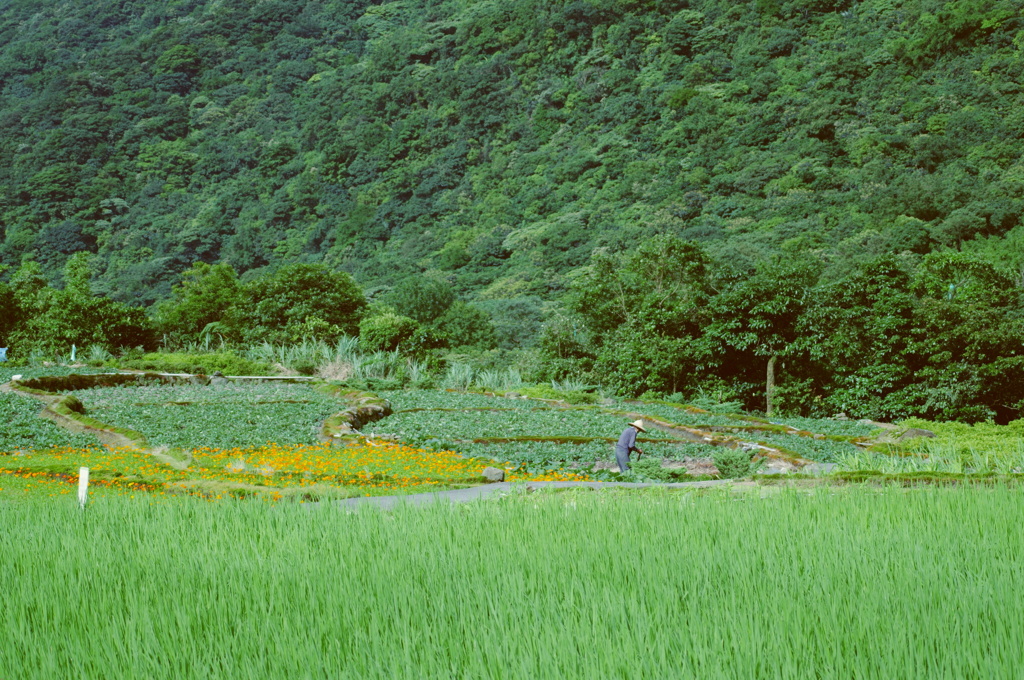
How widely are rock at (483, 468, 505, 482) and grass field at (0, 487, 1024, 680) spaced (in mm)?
3362

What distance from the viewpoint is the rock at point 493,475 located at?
28.9 ft

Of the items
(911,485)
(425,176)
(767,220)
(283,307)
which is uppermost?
(425,176)

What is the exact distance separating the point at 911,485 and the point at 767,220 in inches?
1490

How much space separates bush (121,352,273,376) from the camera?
66.8 ft

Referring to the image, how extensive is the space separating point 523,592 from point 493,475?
5.49 meters

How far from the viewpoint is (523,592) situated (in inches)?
133

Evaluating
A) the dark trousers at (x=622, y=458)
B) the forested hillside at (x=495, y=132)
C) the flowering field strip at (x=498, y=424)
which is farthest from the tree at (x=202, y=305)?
the dark trousers at (x=622, y=458)

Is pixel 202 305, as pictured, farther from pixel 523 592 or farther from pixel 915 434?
pixel 523 592

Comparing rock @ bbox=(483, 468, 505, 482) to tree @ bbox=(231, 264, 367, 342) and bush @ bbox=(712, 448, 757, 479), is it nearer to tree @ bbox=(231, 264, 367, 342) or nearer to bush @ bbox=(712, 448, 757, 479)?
bush @ bbox=(712, 448, 757, 479)

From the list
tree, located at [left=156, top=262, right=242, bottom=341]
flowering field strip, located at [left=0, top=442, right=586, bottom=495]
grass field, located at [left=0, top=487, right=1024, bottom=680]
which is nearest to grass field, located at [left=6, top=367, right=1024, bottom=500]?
flowering field strip, located at [left=0, top=442, right=586, bottom=495]

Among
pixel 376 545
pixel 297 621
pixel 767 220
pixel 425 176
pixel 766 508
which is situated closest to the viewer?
pixel 297 621

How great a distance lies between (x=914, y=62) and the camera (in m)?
51.4

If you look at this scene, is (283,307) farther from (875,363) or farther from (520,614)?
(520,614)

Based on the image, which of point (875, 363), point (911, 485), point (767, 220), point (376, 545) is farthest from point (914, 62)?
point (376, 545)
